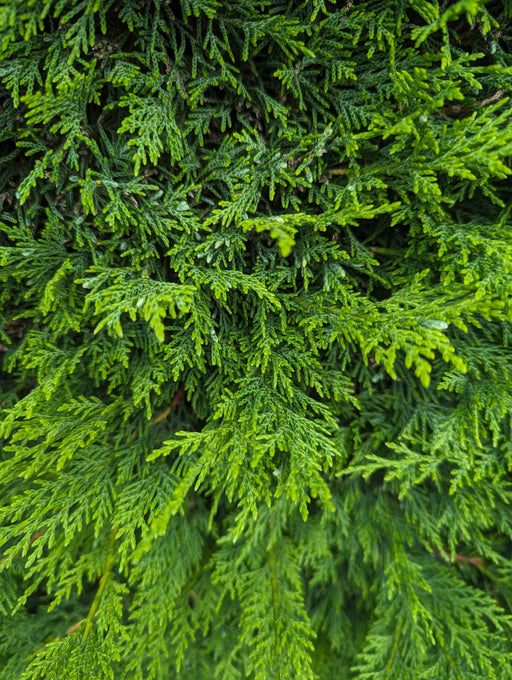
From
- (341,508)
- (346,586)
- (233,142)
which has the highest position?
(233,142)

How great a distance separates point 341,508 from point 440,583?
84cm

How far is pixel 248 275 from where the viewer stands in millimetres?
1869

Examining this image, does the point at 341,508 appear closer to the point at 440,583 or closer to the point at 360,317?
the point at 440,583

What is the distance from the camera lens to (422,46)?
182 centimetres

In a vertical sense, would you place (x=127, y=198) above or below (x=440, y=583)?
above

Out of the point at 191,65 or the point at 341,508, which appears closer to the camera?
the point at 191,65

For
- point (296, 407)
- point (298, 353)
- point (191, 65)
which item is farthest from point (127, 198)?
point (296, 407)

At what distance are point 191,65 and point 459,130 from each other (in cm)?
133

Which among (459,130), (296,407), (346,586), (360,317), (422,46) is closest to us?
(459,130)

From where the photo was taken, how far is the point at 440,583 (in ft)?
8.42

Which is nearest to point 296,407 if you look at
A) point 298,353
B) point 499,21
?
point 298,353

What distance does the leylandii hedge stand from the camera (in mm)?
1612

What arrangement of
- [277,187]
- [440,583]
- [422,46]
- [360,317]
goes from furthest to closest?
1. [440,583]
2. [277,187]
3. [422,46]
4. [360,317]

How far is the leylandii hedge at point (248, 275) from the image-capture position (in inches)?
63.5
